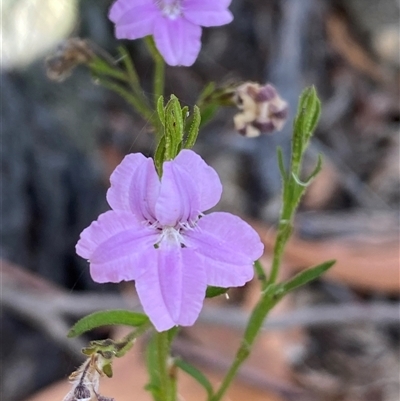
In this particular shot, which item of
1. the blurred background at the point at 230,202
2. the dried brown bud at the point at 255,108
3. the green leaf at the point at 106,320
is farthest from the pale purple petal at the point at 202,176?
the blurred background at the point at 230,202

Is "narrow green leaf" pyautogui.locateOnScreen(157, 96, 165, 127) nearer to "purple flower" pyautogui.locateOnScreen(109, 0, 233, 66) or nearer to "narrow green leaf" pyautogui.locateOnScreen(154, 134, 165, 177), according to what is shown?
"narrow green leaf" pyautogui.locateOnScreen(154, 134, 165, 177)

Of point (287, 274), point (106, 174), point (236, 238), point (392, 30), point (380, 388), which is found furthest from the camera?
point (392, 30)

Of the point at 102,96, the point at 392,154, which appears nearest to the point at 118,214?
the point at 102,96

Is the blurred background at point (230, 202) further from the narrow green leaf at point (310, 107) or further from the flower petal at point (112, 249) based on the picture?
the flower petal at point (112, 249)

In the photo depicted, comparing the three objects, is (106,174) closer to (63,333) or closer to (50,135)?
(50,135)

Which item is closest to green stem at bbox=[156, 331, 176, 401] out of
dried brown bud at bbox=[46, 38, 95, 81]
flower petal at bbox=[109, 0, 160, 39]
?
flower petal at bbox=[109, 0, 160, 39]

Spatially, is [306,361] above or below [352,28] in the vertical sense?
below

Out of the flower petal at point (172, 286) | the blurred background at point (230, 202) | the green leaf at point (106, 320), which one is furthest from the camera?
the blurred background at point (230, 202)
